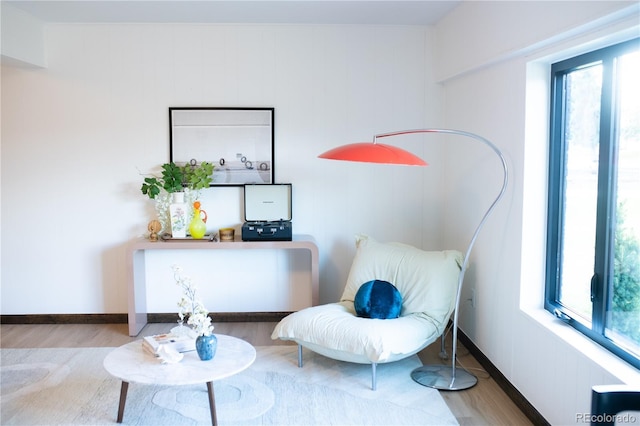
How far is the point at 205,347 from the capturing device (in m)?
2.92

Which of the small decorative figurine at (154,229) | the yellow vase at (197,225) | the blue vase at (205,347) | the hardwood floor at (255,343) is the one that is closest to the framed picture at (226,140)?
the yellow vase at (197,225)

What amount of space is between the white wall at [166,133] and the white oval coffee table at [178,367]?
5.63 feet

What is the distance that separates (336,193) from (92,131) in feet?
6.64

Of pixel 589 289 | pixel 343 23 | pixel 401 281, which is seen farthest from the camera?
pixel 343 23

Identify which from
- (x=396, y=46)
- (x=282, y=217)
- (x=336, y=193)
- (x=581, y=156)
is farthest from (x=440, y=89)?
(x=581, y=156)

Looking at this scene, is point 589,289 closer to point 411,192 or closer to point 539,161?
point 539,161

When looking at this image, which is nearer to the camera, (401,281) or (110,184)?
(401,281)

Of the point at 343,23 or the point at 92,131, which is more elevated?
the point at 343,23

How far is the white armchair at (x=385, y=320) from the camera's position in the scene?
132 inches

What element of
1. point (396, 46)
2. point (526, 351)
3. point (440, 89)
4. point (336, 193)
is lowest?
point (526, 351)

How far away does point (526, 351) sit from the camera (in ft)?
10.1

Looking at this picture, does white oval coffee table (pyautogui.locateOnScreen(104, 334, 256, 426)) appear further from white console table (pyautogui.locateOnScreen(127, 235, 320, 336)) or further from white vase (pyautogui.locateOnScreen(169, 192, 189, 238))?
white vase (pyautogui.locateOnScreen(169, 192, 189, 238))

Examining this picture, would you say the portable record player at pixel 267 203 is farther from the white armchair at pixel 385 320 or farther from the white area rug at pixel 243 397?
the white area rug at pixel 243 397

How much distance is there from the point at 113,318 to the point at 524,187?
11.2 feet
